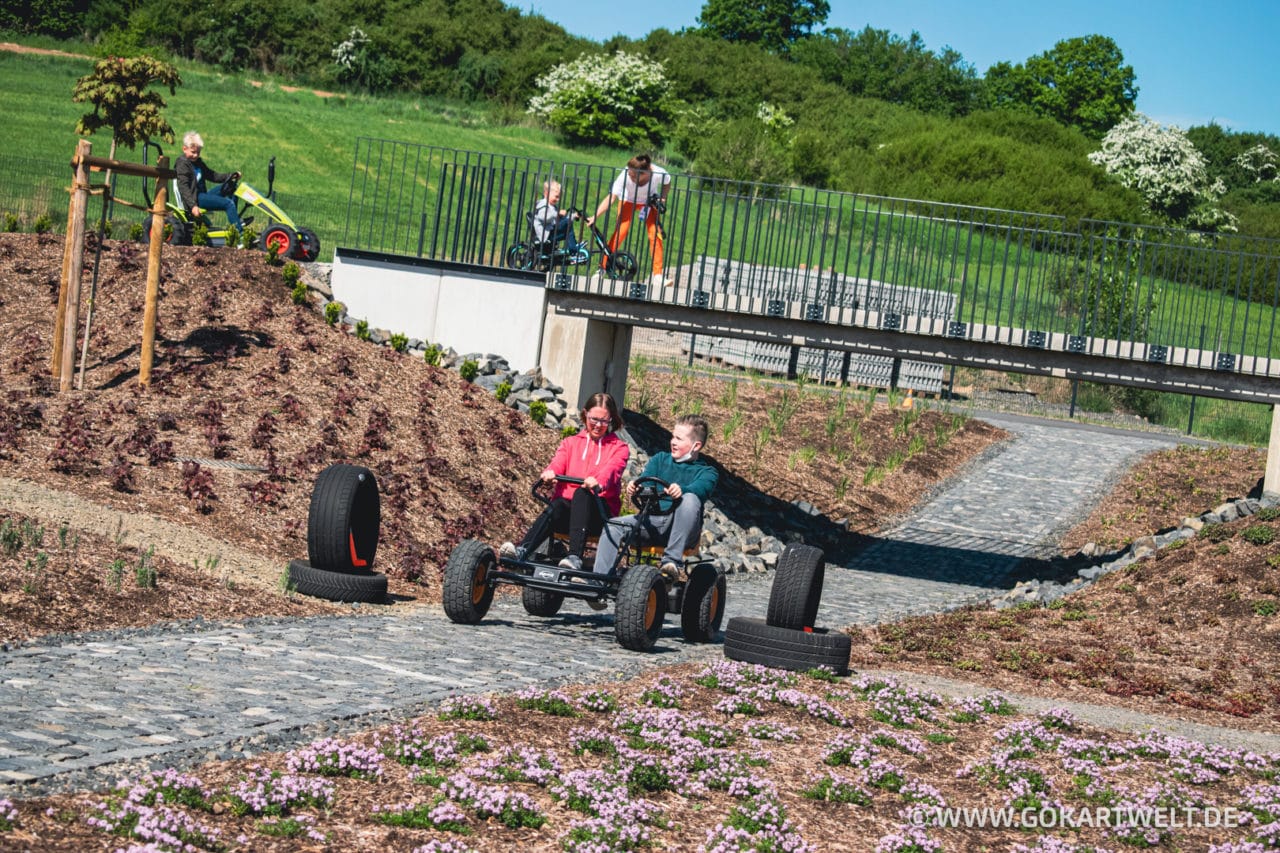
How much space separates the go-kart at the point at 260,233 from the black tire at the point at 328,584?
9.69 meters

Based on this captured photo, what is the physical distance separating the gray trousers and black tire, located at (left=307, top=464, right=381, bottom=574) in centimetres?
185

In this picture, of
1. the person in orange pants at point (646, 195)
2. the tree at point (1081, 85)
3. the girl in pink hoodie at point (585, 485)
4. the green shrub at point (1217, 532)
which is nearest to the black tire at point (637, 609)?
the girl in pink hoodie at point (585, 485)

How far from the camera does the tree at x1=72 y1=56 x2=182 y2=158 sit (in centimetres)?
2120

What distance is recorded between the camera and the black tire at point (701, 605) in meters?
10.4

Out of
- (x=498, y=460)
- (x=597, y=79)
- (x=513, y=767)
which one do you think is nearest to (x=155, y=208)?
(x=498, y=460)

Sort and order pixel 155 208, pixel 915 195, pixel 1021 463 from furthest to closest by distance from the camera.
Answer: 1. pixel 915 195
2. pixel 1021 463
3. pixel 155 208

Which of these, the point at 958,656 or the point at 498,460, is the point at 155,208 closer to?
the point at 498,460

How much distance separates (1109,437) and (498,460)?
16837 millimetres

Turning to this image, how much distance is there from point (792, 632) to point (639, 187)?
1105 centimetres

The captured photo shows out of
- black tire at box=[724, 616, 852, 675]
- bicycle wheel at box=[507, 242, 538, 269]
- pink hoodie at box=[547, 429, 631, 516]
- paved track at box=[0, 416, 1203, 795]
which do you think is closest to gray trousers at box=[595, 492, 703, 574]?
pink hoodie at box=[547, 429, 631, 516]

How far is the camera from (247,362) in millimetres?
16406

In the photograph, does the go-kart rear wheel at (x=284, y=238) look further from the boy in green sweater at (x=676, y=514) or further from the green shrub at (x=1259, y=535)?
the green shrub at (x=1259, y=535)

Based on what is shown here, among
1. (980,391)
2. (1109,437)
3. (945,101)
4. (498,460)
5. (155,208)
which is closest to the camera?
(155,208)

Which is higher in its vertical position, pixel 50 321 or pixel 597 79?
pixel 597 79
